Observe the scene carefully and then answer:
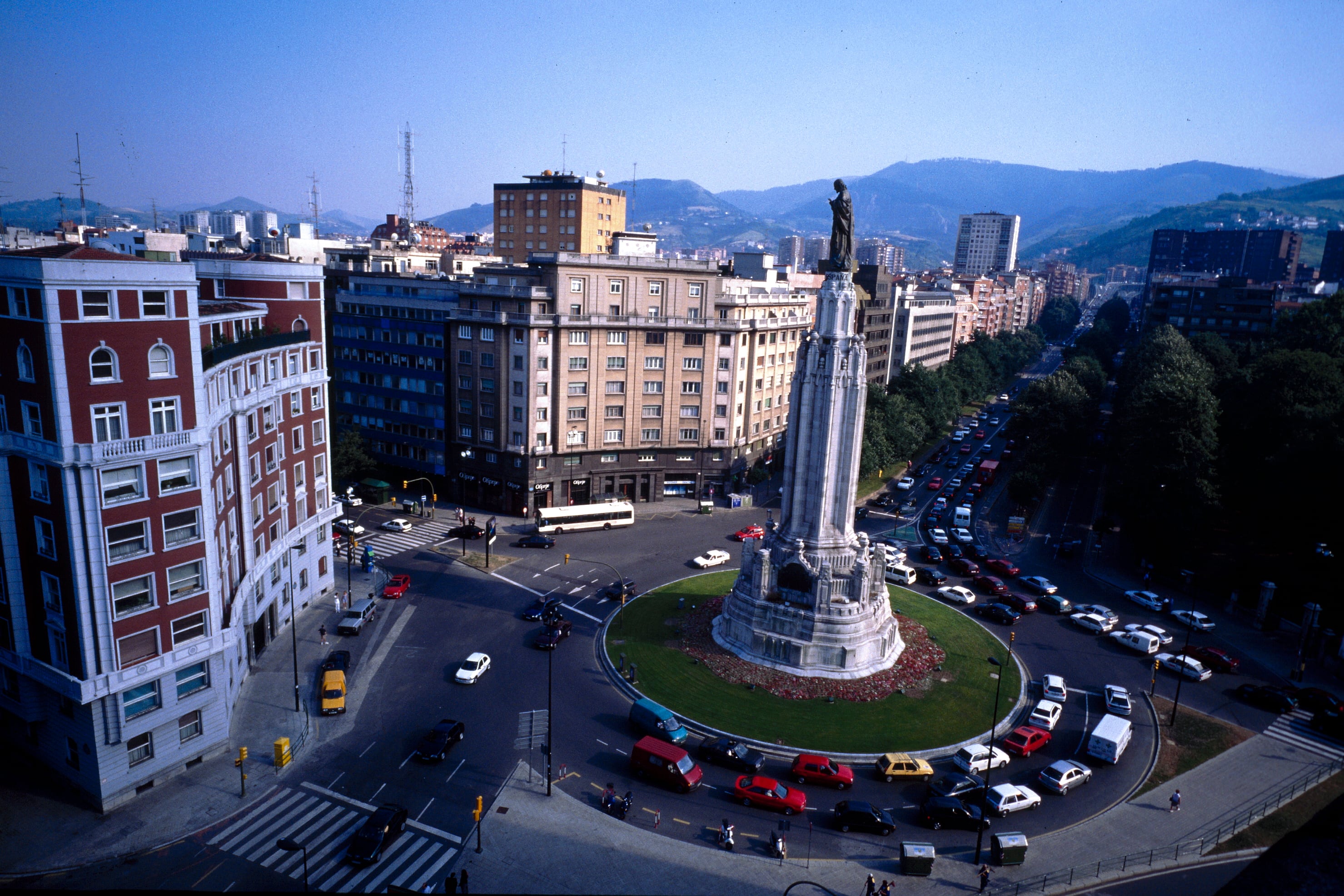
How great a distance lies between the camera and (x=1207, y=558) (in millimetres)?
68312

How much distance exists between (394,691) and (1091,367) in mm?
108246

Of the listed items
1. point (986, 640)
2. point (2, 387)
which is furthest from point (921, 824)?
point (2, 387)

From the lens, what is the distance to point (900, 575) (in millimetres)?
62906

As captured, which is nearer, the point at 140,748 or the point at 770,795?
the point at 140,748

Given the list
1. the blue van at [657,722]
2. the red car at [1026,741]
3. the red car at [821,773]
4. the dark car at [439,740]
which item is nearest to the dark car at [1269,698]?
the red car at [1026,741]

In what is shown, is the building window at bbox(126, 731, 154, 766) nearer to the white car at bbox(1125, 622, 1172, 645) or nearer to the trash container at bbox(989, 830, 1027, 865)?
→ the trash container at bbox(989, 830, 1027, 865)

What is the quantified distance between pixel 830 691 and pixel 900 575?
20.6 metres

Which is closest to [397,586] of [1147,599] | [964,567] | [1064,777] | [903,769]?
[903,769]

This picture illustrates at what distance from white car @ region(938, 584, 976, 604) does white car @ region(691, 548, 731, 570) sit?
56.2 feet

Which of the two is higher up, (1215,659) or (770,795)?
(770,795)

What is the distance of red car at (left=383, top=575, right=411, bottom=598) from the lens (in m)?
56.2

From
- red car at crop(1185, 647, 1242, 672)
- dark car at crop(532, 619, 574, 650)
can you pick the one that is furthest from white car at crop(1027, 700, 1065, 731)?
dark car at crop(532, 619, 574, 650)

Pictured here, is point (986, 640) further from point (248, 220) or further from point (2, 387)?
point (248, 220)

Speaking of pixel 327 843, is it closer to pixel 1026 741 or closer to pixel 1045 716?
pixel 1026 741
